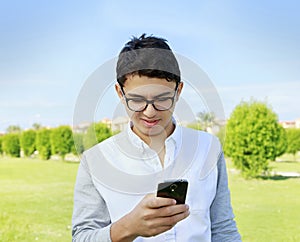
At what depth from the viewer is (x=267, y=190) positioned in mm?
7055

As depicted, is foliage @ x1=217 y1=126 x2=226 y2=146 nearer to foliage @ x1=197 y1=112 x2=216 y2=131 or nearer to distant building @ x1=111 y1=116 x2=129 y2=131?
foliage @ x1=197 y1=112 x2=216 y2=131

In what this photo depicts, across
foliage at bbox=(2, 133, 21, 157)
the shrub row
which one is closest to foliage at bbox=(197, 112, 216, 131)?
the shrub row

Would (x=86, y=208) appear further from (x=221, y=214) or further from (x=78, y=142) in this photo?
(x=221, y=214)

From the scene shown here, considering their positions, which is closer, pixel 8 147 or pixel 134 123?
pixel 134 123

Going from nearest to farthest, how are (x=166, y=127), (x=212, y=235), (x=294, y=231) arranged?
(x=166, y=127) < (x=212, y=235) < (x=294, y=231)

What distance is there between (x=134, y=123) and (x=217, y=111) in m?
0.16

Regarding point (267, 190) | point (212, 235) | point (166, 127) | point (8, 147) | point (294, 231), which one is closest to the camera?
point (166, 127)

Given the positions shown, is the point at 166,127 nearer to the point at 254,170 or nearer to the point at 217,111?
the point at 217,111

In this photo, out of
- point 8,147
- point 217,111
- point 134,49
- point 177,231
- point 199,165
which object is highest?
point 134,49

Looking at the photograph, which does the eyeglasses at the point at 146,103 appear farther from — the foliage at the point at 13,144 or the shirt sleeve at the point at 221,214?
the foliage at the point at 13,144

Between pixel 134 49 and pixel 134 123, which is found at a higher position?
pixel 134 49

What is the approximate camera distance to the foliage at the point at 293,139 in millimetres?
12865

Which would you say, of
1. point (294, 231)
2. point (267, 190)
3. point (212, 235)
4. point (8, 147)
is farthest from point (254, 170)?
point (8, 147)

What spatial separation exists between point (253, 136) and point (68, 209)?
328 cm
